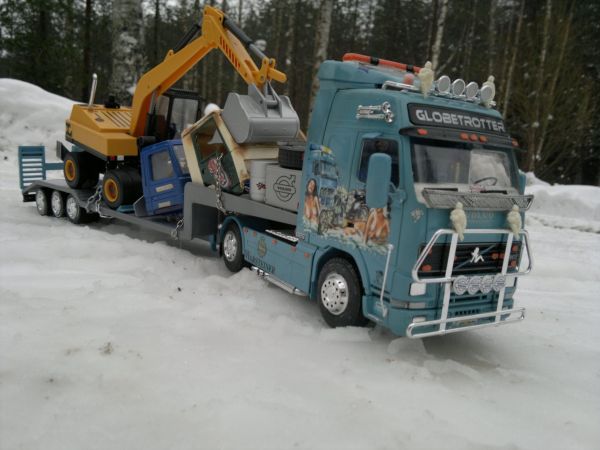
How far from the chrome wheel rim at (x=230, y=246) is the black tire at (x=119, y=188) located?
7.83ft

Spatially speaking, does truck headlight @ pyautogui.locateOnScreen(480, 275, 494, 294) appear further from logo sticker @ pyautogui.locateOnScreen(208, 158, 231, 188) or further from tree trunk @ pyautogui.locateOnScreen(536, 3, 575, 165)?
tree trunk @ pyautogui.locateOnScreen(536, 3, 575, 165)

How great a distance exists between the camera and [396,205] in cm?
488

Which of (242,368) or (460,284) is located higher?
(460,284)

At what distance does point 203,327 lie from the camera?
5.41 metres

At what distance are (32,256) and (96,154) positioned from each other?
276 centimetres

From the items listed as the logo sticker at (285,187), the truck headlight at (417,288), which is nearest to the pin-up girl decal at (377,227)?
the truck headlight at (417,288)

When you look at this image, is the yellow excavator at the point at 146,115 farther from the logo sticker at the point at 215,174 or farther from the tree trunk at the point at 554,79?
the tree trunk at the point at 554,79

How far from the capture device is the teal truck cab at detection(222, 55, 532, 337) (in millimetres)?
4816

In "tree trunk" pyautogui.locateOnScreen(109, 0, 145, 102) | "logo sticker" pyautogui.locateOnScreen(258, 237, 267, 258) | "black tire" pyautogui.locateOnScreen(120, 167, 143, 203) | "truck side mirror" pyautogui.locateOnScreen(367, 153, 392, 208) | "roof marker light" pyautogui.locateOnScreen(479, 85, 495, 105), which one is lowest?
"logo sticker" pyautogui.locateOnScreen(258, 237, 267, 258)

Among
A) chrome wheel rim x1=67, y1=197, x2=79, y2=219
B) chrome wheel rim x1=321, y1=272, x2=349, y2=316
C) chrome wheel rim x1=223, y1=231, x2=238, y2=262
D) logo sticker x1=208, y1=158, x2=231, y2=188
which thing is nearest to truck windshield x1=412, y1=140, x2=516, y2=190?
chrome wheel rim x1=321, y1=272, x2=349, y2=316

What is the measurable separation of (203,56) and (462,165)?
16.0ft

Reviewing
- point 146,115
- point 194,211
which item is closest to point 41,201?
point 146,115

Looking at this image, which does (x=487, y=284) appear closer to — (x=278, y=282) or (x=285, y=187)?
(x=278, y=282)

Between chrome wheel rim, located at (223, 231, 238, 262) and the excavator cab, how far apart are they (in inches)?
110
